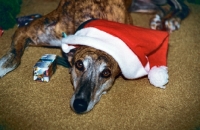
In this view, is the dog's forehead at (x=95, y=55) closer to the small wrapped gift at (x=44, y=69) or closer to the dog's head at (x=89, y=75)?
the dog's head at (x=89, y=75)

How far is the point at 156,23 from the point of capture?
2828 millimetres

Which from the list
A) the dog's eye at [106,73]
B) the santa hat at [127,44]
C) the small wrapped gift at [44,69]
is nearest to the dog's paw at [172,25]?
the santa hat at [127,44]

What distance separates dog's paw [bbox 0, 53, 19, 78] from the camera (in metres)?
2.01

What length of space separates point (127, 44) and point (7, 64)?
91cm

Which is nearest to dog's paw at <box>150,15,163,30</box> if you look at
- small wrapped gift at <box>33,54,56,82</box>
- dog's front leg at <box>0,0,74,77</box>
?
dog's front leg at <box>0,0,74,77</box>

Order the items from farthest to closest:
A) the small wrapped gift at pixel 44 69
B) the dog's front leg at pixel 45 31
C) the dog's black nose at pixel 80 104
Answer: the dog's front leg at pixel 45 31 → the small wrapped gift at pixel 44 69 → the dog's black nose at pixel 80 104

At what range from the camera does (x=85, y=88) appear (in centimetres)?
174

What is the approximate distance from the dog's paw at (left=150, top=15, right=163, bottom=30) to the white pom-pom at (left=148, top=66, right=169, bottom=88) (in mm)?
891

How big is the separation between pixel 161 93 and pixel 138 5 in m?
1.34

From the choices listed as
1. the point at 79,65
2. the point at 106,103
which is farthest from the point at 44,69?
the point at 106,103

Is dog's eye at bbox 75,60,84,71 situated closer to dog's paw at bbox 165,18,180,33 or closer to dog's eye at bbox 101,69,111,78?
dog's eye at bbox 101,69,111,78

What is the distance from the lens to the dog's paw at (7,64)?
2014 mm

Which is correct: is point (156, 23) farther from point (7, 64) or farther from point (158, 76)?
point (7, 64)

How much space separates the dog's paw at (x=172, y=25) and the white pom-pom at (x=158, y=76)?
868mm
